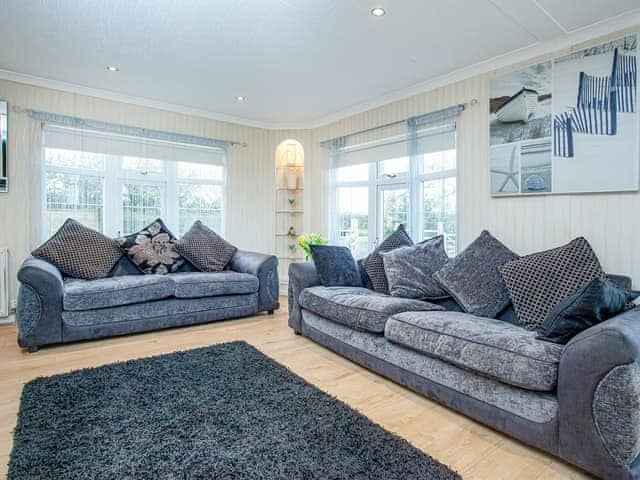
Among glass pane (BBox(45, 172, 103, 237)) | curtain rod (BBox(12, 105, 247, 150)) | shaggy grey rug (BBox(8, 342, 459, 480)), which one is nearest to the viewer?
shaggy grey rug (BBox(8, 342, 459, 480))

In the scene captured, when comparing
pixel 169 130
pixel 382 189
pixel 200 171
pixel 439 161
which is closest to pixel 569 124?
pixel 439 161

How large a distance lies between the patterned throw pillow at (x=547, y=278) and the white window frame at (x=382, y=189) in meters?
1.23

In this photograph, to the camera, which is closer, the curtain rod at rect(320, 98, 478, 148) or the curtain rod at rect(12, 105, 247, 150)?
the curtain rod at rect(320, 98, 478, 148)

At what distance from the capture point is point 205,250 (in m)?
4.28

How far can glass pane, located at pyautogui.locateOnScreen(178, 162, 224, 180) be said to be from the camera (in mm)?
4883

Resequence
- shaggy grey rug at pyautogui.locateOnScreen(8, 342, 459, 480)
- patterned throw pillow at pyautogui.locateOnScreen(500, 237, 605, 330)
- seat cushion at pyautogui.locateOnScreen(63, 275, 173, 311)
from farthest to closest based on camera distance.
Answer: seat cushion at pyautogui.locateOnScreen(63, 275, 173, 311) < patterned throw pillow at pyautogui.locateOnScreen(500, 237, 605, 330) < shaggy grey rug at pyautogui.locateOnScreen(8, 342, 459, 480)

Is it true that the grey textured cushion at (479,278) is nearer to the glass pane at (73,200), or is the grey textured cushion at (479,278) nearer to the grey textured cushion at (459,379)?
the grey textured cushion at (459,379)

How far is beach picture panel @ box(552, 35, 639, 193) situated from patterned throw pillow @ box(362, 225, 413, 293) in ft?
4.18

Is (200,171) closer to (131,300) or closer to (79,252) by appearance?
(79,252)

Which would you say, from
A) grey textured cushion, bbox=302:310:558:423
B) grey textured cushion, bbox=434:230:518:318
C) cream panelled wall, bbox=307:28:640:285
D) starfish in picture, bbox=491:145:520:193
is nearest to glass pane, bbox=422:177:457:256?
cream panelled wall, bbox=307:28:640:285

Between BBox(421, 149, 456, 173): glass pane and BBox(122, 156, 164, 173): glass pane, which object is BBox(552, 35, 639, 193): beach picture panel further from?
BBox(122, 156, 164, 173): glass pane

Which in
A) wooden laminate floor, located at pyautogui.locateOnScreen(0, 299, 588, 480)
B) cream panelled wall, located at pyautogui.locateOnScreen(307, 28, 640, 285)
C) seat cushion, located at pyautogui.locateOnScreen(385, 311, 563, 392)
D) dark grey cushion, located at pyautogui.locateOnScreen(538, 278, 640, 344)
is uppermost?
cream panelled wall, located at pyautogui.locateOnScreen(307, 28, 640, 285)

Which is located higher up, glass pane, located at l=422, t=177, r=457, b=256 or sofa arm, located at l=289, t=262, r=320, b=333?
glass pane, located at l=422, t=177, r=457, b=256

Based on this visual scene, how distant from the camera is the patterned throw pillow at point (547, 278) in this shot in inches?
85.0
